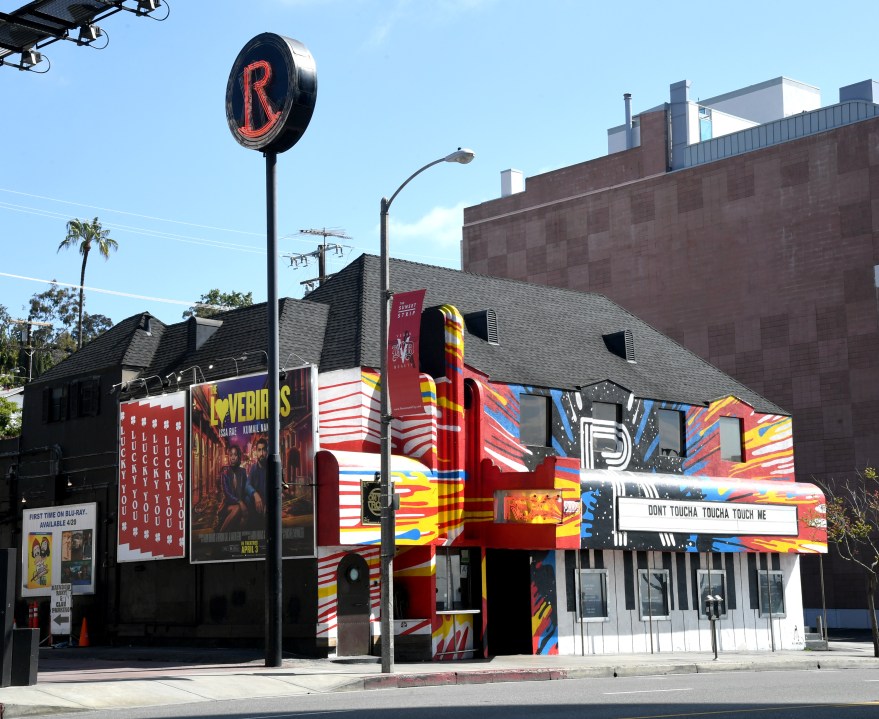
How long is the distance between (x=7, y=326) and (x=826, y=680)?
83992mm

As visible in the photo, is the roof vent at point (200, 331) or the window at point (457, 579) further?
the roof vent at point (200, 331)

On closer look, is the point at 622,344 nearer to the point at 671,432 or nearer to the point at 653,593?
the point at 671,432

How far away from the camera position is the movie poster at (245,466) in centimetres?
2767

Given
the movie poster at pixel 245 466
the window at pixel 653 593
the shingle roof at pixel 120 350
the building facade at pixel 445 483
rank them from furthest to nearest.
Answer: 1. the shingle roof at pixel 120 350
2. the window at pixel 653 593
3. the building facade at pixel 445 483
4. the movie poster at pixel 245 466

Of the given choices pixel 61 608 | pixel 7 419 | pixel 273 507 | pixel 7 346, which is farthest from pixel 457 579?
pixel 7 346

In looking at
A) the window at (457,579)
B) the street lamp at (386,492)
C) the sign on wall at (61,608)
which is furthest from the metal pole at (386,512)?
the sign on wall at (61,608)

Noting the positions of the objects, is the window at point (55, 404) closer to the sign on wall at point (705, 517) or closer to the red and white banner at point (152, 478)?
the red and white banner at point (152, 478)

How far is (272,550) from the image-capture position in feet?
79.1

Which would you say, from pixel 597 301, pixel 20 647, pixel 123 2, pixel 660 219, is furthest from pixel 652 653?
pixel 660 219

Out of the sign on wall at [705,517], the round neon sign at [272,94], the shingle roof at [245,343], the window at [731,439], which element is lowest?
the sign on wall at [705,517]

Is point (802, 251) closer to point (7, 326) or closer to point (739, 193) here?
point (739, 193)

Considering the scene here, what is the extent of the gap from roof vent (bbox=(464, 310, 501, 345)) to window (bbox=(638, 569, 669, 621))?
753cm

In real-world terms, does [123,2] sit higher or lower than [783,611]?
higher

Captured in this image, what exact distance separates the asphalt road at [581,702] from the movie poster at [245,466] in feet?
24.8
